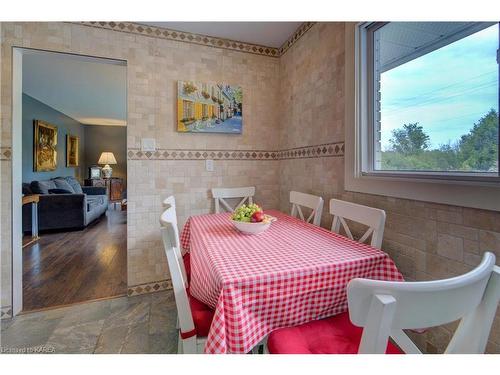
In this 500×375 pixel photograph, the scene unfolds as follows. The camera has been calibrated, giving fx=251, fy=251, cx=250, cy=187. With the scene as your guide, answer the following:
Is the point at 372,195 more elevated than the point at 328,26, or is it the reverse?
the point at 328,26

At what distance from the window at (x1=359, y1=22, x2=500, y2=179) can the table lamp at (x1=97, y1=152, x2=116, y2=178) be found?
7.53 meters

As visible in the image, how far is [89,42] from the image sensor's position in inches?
80.4

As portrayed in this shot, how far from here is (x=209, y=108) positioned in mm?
2395

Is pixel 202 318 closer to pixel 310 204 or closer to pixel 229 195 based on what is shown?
pixel 310 204

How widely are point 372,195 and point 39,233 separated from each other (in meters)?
4.96

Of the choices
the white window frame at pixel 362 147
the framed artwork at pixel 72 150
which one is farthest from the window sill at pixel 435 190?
the framed artwork at pixel 72 150

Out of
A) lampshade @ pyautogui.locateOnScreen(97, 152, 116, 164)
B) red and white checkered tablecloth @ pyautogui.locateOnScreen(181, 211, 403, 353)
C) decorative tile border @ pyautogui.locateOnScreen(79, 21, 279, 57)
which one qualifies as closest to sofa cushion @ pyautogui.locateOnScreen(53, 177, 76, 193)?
lampshade @ pyautogui.locateOnScreen(97, 152, 116, 164)

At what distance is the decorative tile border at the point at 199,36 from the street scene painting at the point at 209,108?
1.30ft

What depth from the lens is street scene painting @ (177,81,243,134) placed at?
230cm

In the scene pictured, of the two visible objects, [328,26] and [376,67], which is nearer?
[376,67]

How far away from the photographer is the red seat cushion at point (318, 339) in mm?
873

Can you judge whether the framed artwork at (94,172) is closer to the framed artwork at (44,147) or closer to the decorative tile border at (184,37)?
the framed artwork at (44,147)

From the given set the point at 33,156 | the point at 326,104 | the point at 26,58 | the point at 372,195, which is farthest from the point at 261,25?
the point at 33,156
